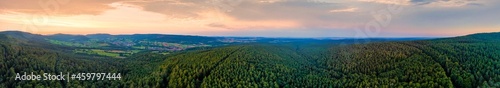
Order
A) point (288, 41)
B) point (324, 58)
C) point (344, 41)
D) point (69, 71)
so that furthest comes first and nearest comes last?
1. point (288, 41)
2. point (344, 41)
3. point (324, 58)
4. point (69, 71)

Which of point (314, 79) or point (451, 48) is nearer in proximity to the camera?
point (314, 79)

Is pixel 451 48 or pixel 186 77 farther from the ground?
pixel 451 48

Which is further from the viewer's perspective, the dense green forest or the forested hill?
the forested hill

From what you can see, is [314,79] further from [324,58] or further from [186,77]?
[186,77]

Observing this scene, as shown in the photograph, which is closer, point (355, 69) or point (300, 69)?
point (355, 69)

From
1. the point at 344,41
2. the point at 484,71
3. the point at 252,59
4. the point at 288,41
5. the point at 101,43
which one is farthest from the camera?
the point at 101,43

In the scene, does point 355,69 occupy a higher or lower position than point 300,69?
higher

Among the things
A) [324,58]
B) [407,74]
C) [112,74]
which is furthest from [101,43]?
[407,74]

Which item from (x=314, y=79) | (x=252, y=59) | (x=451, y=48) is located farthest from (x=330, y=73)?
(x=451, y=48)

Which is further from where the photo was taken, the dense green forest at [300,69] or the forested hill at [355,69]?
the forested hill at [355,69]
